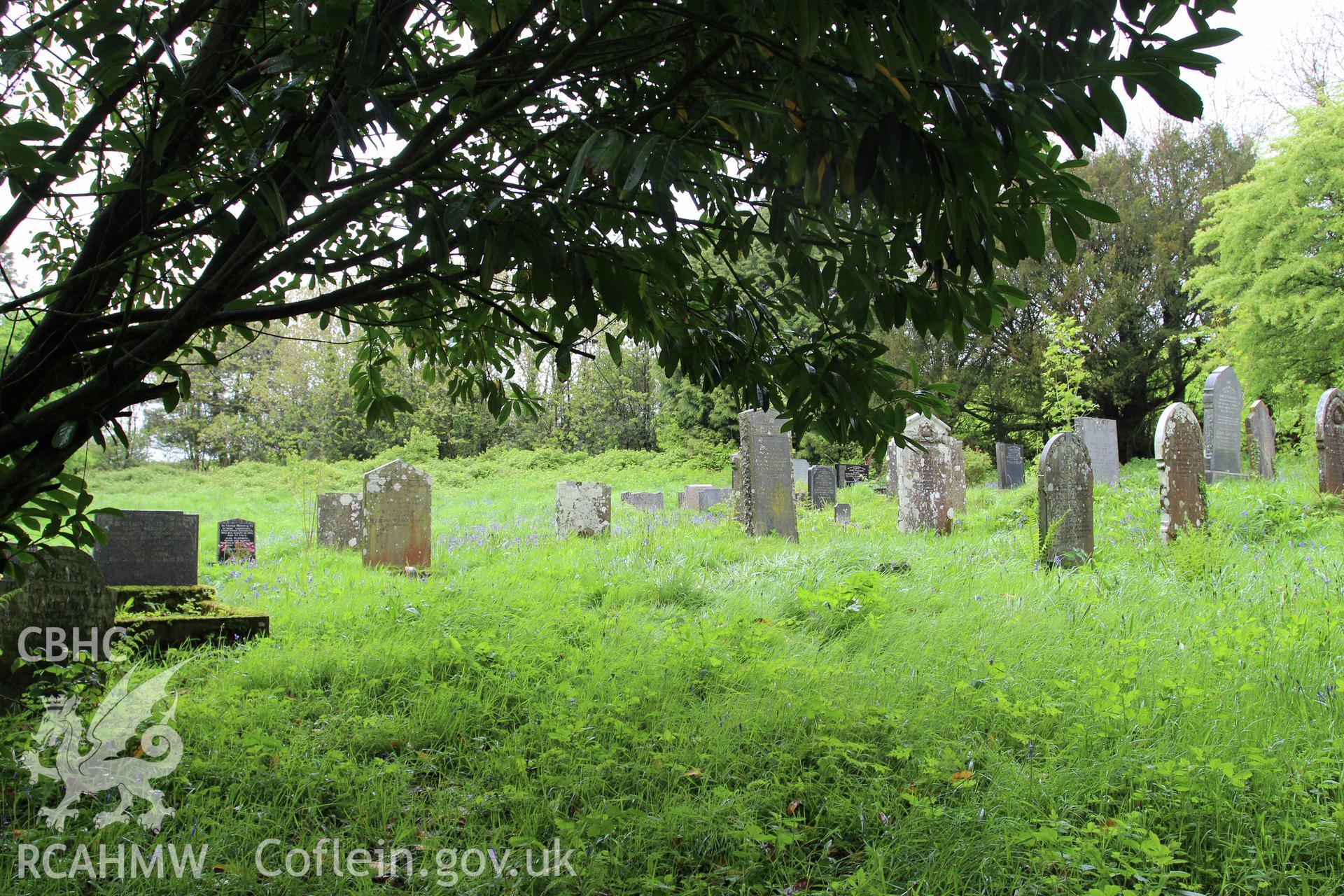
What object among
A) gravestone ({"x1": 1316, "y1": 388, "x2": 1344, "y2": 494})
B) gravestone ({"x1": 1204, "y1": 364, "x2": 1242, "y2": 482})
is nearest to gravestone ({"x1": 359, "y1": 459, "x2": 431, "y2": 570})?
gravestone ({"x1": 1316, "y1": 388, "x2": 1344, "y2": 494})

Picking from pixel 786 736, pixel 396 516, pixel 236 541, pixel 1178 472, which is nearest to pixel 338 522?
pixel 236 541

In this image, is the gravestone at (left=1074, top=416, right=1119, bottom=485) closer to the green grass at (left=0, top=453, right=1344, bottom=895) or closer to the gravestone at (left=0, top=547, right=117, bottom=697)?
the green grass at (left=0, top=453, right=1344, bottom=895)

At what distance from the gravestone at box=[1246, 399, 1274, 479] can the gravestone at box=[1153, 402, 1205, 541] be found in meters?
7.77

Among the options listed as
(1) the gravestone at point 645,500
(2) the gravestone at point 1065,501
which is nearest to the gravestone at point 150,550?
(2) the gravestone at point 1065,501

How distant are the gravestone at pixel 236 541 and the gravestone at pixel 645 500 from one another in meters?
7.81

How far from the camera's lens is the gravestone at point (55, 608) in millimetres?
4094

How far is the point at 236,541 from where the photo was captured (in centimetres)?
962

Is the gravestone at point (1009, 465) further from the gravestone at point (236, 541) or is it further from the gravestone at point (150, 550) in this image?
the gravestone at point (150, 550)

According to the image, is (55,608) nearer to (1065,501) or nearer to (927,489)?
(1065,501)

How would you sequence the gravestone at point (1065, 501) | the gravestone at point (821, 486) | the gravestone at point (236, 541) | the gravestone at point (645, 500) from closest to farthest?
the gravestone at point (1065, 501) → the gravestone at point (236, 541) → the gravestone at point (821, 486) → the gravestone at point (645, 500)

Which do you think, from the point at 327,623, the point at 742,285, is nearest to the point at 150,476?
the point at 327,623

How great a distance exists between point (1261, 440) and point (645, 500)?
11566mm

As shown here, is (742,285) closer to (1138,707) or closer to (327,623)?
(1138,707)

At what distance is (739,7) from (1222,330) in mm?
21634
